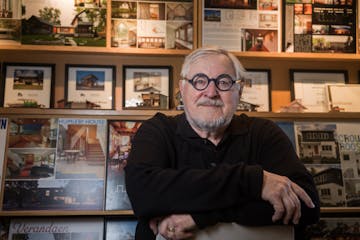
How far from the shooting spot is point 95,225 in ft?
5.81

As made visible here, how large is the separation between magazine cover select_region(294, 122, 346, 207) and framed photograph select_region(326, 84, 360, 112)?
9.6 inches

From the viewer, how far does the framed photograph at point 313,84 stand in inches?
84.5

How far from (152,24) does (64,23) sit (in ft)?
1.66

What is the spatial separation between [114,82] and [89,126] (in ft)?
1.36

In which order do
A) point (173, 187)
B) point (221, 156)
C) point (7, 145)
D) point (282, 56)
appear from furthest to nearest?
point (282, 56), point (7, 145), point (221, 156), point (173, 187)

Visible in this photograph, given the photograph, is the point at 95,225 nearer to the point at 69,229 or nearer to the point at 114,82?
the point at 69,229

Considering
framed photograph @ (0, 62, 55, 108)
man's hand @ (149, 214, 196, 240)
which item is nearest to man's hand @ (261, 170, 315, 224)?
man's hand @ (149, 214, 196, 240)

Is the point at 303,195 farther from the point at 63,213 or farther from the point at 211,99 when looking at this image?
the point at 63,213

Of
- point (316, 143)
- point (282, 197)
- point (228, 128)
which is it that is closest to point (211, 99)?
point (228, 128)

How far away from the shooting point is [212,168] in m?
1.00

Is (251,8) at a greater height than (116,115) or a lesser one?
greater

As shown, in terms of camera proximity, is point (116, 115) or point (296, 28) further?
point (296, 28)

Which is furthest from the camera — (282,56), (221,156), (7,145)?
(282,56)

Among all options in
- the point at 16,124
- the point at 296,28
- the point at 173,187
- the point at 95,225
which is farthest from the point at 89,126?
the point at 296,28
